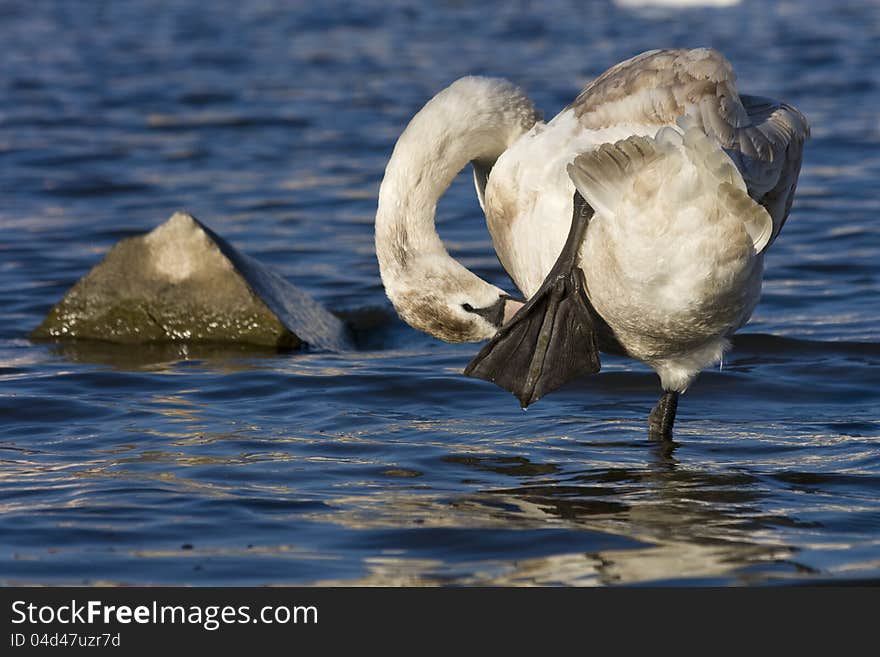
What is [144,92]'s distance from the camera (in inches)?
735

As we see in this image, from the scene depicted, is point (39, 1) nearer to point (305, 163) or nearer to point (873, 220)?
point (305, 163)

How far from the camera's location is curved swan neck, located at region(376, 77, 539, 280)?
21.5 ft

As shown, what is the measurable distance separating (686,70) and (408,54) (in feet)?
50.6

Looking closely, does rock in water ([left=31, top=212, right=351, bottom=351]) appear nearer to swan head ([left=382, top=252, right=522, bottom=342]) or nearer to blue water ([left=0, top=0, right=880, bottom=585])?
blue water ([left=0, top=0, right=880, bottom=585])

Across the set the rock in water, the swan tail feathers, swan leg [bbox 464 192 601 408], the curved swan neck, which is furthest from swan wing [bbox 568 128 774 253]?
the rock in water

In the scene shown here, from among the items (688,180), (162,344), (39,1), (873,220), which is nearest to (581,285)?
(688,180)

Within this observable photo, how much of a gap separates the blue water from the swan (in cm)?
53

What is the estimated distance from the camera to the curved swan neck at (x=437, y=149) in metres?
6.54

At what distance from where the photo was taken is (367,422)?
7.23m

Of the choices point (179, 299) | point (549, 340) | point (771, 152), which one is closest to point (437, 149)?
point (549, 340)

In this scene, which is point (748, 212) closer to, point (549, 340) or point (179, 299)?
point (549, 340)

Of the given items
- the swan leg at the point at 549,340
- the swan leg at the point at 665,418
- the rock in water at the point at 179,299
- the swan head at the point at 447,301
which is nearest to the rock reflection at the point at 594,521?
the swan leg at the point at 665,418

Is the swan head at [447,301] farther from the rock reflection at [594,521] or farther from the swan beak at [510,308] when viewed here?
the rock reflection at [594,521]

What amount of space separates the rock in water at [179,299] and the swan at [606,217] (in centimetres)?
216
